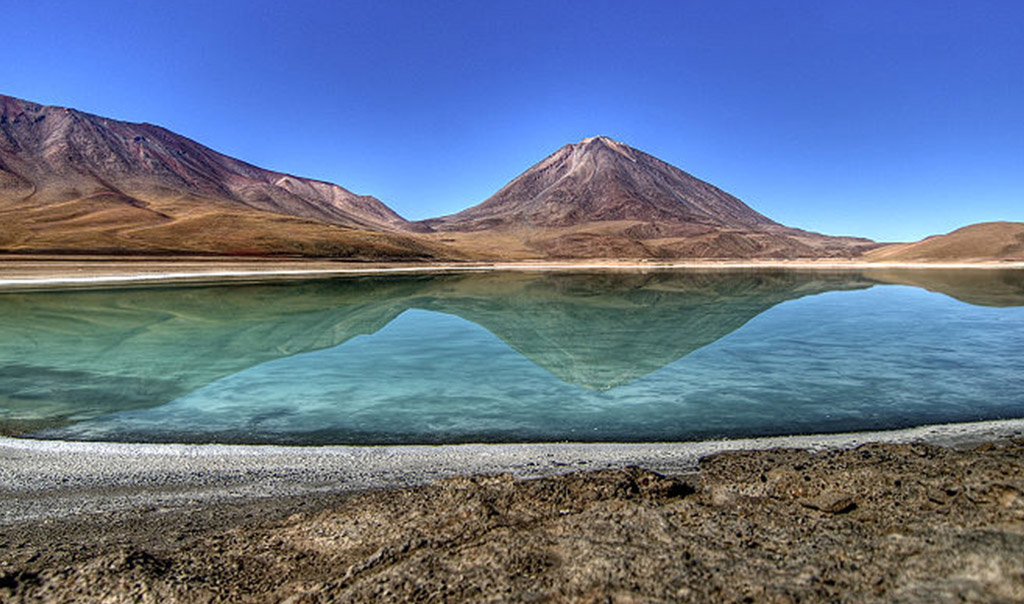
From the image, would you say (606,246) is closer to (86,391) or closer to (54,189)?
(86,391)

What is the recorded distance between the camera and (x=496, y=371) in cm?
1317

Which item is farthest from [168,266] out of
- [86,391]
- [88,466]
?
[88,466]

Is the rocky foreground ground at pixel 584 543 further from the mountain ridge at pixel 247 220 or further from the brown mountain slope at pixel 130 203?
the brown mountain slope at pixel 130 203

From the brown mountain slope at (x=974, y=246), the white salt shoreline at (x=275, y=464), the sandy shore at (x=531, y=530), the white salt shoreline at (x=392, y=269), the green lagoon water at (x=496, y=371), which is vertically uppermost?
the brown mountain slope at (x=974, y=246)

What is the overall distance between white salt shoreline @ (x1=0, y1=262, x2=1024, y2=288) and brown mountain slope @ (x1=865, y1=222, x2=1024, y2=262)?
295 inches

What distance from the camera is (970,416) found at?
336 inches

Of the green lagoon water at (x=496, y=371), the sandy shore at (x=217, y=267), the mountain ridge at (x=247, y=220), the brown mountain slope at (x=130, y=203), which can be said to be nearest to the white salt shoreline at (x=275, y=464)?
the green lagoon water at (x=496, y=371)

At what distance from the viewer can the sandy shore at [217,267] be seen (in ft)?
141

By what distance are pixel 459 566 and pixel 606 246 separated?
109751 mm

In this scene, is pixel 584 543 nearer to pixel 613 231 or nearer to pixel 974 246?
pixel 974 246

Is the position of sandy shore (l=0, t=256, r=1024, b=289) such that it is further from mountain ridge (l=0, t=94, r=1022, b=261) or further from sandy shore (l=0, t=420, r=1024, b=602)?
sandy shore (l=0, t=420, r=1024, b=602)

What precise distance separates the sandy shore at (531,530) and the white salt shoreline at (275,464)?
4cm

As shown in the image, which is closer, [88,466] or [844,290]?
[88,466]

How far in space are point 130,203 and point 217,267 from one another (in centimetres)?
9259
